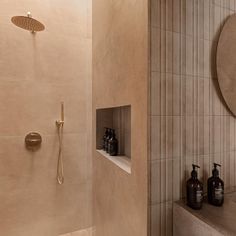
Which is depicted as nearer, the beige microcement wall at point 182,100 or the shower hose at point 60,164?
the beige microcement wall at point 182,100

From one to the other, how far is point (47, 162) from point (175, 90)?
4.80ft

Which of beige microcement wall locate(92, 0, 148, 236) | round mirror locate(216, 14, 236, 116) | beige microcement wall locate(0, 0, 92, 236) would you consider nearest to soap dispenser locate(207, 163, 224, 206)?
beige microcement wall locate(92, 0, 148, 236)

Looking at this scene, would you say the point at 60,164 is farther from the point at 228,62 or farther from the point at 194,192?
the point at 228,62

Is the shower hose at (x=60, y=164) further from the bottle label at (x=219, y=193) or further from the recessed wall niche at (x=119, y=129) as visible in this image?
the bottle label at (x=219, y=193)

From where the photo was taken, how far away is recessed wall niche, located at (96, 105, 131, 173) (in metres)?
1.58

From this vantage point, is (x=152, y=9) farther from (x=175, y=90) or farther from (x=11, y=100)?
(x=11, y=100)

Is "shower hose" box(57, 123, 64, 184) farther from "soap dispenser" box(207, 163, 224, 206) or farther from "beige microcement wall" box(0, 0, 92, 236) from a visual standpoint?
"soap dispenser" box(207, 163, 224, 206)

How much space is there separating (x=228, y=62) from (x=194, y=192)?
767mm

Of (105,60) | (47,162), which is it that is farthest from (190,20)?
(47,162)

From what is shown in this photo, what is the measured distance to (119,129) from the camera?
1798 mm

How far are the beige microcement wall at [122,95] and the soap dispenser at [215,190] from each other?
1.08 ft

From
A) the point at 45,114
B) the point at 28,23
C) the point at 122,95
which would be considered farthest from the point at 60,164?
the point at 28,23

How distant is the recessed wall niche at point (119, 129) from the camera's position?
1.58 m

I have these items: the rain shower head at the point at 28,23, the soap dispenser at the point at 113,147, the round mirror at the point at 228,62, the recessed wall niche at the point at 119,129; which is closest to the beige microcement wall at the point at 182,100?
the round mirror at the point at 228,62
